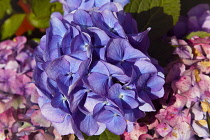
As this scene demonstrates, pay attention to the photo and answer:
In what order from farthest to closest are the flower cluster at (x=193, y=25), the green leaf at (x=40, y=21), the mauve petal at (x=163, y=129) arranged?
1. the green leaf at (x=40, y=21)
2. the flower cluster at (x=193, y=25)
3. the mauve petal at (x=163, y=129)

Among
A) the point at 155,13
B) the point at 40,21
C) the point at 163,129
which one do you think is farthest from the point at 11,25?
the point at 163,129

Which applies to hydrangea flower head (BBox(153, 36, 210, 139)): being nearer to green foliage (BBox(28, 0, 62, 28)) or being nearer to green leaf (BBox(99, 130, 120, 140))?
green leaf (BBox(99, 130, 120, 140))

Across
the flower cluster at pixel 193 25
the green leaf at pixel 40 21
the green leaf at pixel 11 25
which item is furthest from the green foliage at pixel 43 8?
the flower cluster at pixel 193 25

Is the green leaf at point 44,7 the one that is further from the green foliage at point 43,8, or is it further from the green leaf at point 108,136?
the green leaf at point 108,136

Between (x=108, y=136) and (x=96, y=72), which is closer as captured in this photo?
(x=96, y=72)

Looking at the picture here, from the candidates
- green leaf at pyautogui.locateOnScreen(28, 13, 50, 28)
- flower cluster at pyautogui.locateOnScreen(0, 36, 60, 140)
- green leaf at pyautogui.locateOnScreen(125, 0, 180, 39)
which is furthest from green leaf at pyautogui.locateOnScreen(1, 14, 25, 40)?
green leaf at pyautogui.locateOnScreen(125, 0, 180, 39)

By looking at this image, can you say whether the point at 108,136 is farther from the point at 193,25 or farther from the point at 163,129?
the point at 193,25
